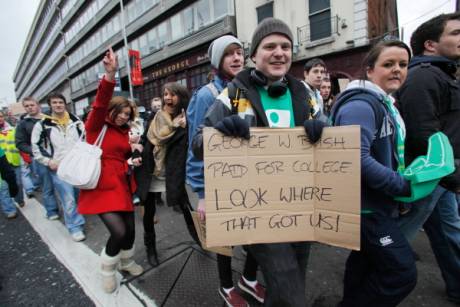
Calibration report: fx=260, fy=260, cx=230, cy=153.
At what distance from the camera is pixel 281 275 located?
1319mm

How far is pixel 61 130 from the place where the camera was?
3.57m

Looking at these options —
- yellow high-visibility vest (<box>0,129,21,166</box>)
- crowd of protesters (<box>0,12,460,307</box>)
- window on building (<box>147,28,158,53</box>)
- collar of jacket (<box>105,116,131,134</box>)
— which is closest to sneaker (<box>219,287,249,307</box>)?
crowd of protesters (<box>0,12,460,307</box>)

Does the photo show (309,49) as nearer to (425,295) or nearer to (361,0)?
(361,0)

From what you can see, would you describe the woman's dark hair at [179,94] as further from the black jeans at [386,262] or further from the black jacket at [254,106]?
the black jeans at [386,262]

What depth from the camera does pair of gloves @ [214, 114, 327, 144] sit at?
119 cm

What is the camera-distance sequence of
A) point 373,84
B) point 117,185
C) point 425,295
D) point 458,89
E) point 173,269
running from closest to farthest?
point 373,84 → point 458,89 → point 425,295 → point 117,185 → point 173,269

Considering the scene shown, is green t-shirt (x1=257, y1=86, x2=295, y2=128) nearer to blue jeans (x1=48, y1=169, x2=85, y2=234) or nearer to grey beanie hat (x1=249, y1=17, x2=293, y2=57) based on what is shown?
grey beanie hat (x1=249, y1=17, x2=293, y2=57)

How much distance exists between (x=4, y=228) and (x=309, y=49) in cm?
1206

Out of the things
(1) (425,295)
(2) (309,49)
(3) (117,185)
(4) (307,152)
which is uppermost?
(2) (309,49)

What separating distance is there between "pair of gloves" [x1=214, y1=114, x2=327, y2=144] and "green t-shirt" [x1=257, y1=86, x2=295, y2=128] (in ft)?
0.81

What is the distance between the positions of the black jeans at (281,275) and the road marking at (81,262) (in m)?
1.33

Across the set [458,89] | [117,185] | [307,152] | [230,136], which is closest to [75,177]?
[117,185]

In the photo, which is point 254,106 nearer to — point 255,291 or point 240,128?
point 240,128

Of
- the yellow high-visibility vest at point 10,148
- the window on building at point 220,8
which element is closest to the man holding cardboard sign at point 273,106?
the yellow high-visibility vest at point 10,148
